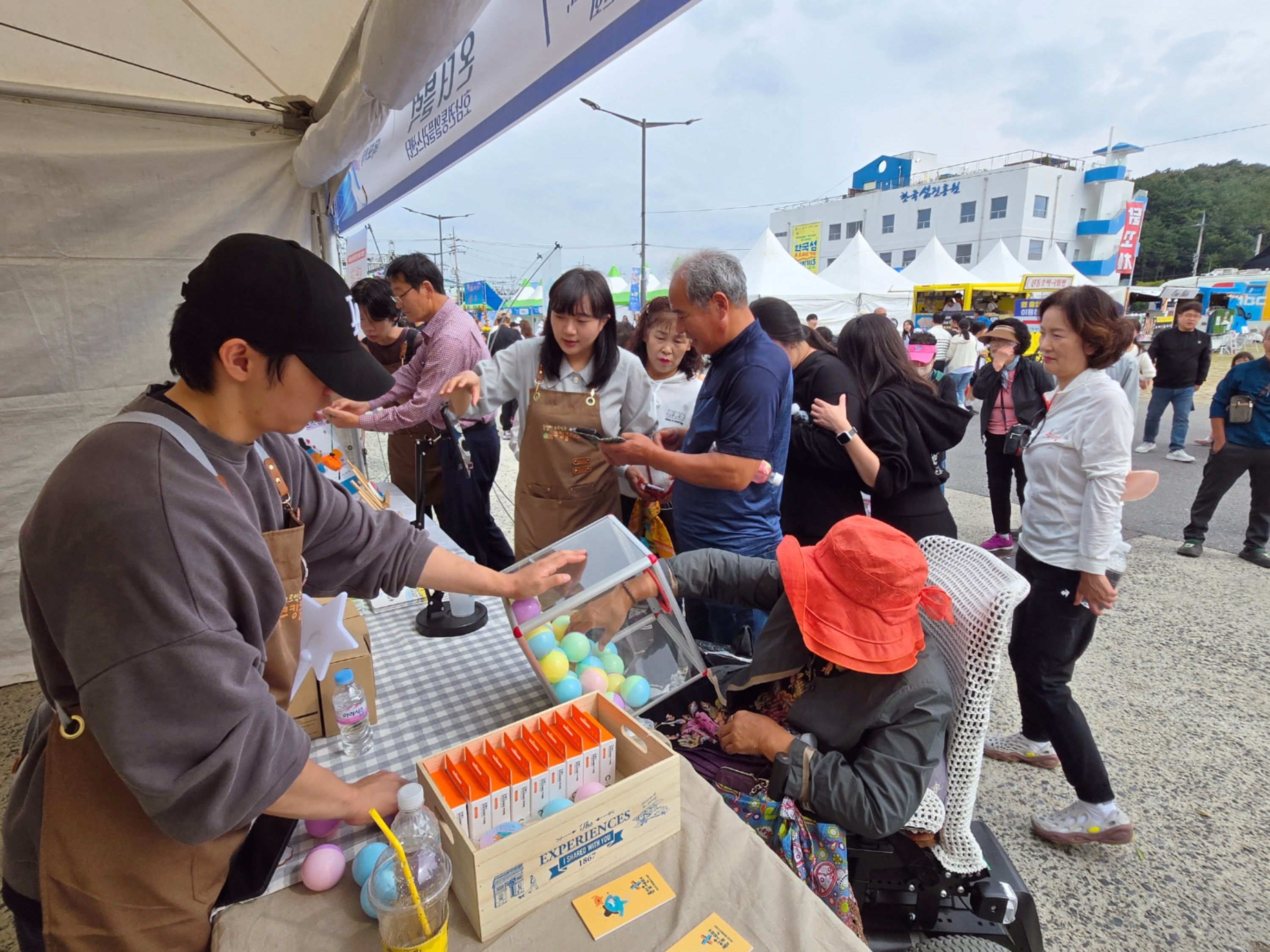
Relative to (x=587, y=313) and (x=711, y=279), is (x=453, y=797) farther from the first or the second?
(x=587, y=313)

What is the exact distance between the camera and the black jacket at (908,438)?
8.75 ft

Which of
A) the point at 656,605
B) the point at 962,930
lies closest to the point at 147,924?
the point at 656,605

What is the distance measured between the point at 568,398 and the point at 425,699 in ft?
4.43

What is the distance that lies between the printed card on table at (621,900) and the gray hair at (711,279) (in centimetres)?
167

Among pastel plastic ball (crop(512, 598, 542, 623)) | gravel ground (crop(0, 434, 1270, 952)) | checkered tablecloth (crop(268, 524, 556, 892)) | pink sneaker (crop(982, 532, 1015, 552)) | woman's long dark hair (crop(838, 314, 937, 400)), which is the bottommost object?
gravel ground (crop(0, 434, 1270, 952))

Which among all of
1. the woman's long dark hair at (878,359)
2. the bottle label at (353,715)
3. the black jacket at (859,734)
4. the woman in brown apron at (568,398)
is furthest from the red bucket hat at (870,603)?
the woman's long dark hair at (878,359)

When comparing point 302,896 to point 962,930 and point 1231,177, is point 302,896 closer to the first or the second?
point 962,930

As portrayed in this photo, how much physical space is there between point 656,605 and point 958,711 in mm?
761

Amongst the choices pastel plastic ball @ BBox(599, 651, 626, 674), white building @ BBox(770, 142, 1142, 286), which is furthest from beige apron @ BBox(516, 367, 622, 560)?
white building @ BBox(770, 142, 1142, 286)

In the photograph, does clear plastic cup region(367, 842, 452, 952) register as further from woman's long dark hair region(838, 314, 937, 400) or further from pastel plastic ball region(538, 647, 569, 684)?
woman's long dark hair region(838, 314, 937, 400)

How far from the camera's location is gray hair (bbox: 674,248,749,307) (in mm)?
2098

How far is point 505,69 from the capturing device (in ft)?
5.82

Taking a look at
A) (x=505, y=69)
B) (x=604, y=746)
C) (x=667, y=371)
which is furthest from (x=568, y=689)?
(x=667, y=371)

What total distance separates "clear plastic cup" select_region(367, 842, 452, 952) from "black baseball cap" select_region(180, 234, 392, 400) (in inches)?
28.7
